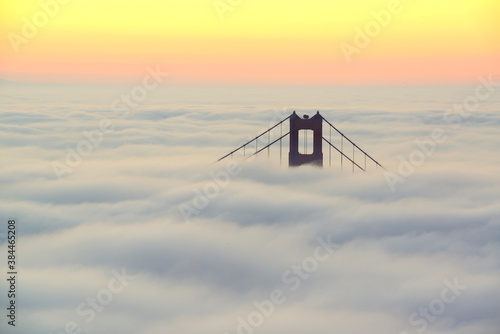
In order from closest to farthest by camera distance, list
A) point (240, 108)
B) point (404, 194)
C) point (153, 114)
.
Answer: point (404, 194) → point (240, 108) → point (153, 114)

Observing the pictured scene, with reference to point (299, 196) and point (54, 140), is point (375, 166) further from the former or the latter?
point (54, 140)

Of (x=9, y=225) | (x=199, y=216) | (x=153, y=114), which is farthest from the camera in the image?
(x=153, y=114)

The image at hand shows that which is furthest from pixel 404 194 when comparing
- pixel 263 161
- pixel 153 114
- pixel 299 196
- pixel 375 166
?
pixel 153 114

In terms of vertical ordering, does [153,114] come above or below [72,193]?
above

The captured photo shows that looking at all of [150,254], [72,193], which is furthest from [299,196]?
[72,193]

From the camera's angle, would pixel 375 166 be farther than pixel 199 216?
Yes

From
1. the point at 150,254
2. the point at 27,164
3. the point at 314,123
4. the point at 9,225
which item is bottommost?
the point at 150,254
